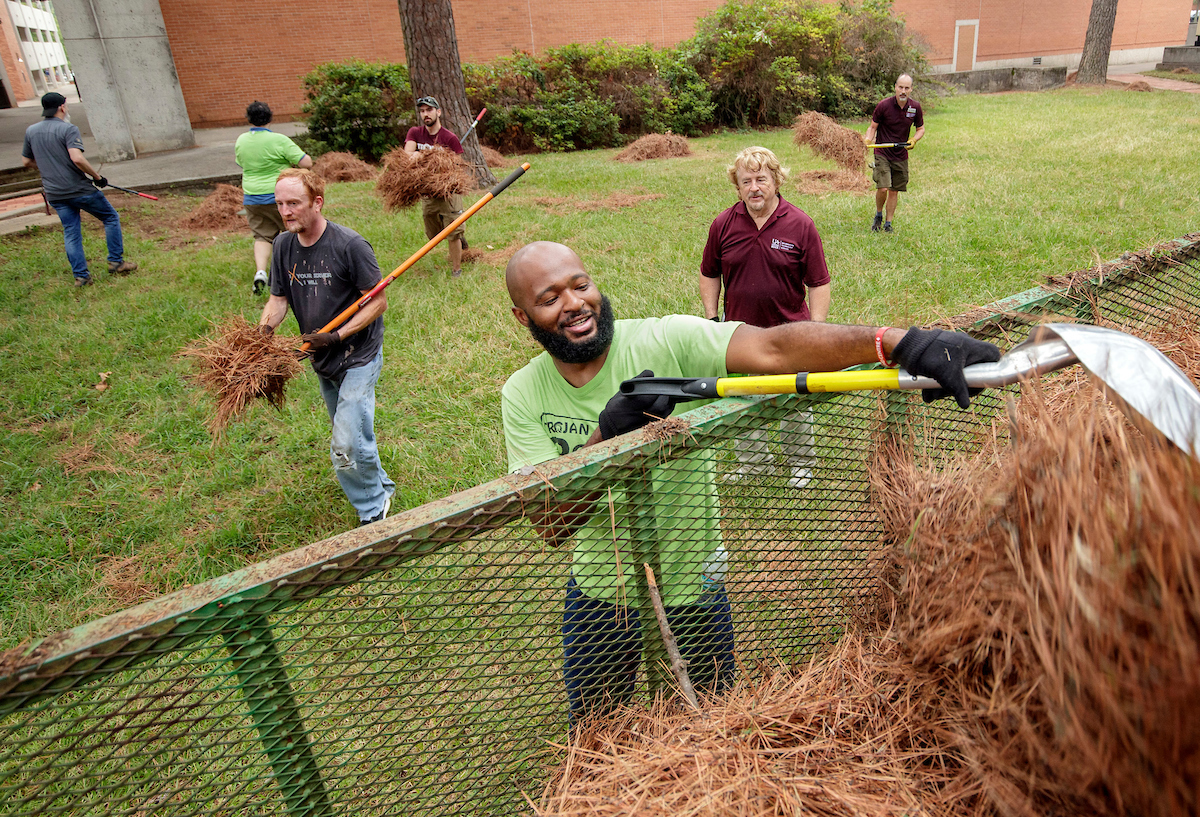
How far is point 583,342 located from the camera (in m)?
2.31

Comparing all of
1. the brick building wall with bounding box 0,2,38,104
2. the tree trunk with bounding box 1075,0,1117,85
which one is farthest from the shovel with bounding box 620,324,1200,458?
the brick building wall with bounding box 0,2,38,104

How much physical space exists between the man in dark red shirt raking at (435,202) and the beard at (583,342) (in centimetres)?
644

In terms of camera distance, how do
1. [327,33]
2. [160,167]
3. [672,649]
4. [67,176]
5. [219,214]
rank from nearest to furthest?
1. [672,649]
2. [67,176]
3. [219,214]
4. [160,167]
5. [327,33]

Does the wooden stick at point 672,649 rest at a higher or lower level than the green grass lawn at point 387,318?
higher

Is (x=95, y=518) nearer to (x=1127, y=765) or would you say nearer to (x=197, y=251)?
(x=1127, y=765)

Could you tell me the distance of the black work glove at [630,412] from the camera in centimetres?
194

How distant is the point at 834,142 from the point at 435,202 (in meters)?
6.13

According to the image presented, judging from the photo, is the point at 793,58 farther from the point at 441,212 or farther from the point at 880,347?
the point at 880,347

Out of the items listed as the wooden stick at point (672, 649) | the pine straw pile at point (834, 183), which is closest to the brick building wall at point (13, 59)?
the pine straw pile at point (834, 183)

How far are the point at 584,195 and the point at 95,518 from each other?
939cm

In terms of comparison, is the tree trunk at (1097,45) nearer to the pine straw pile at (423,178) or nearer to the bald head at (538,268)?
the pine straw pile at (423,178)

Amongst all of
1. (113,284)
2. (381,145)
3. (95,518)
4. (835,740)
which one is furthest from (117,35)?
(835,740)

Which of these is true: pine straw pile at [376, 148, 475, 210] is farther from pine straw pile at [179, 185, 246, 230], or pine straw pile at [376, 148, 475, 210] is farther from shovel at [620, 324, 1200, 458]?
shovel at [620, 324, 1200, 458]

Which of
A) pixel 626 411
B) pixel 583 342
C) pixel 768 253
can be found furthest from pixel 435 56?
pixel 626 411
